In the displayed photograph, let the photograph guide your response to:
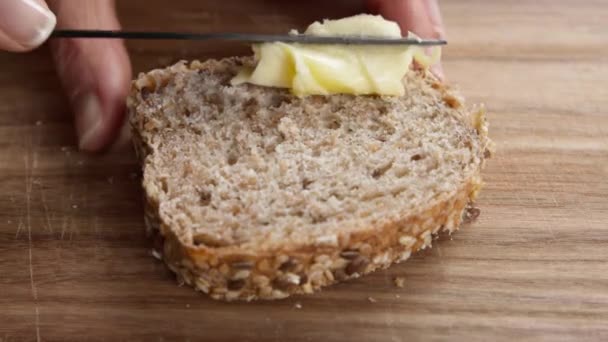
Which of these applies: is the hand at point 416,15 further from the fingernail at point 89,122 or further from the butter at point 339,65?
the fingernail at point 89,122

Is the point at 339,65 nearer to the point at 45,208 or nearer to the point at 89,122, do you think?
the point at 89,122

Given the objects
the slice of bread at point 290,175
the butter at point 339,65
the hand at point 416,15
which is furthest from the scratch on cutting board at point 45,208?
the hand at point 416,15

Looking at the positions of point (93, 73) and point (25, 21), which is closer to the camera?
point (25, 21)

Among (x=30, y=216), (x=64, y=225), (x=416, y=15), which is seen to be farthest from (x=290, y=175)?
(x=416, y=15)

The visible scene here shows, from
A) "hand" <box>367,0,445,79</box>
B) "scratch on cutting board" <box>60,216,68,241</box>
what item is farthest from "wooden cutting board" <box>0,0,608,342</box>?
"hand" <box>367,0,445,79</box>

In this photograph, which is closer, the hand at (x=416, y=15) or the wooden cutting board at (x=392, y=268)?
the wooden cutting board at (x=392, y=268)

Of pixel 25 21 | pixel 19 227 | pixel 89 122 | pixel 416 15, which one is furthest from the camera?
pixel 416 15

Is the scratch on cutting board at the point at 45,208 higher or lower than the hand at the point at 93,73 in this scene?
lower

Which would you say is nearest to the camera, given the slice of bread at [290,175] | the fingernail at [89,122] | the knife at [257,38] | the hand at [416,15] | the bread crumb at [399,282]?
the slice of bread at [290,175]
